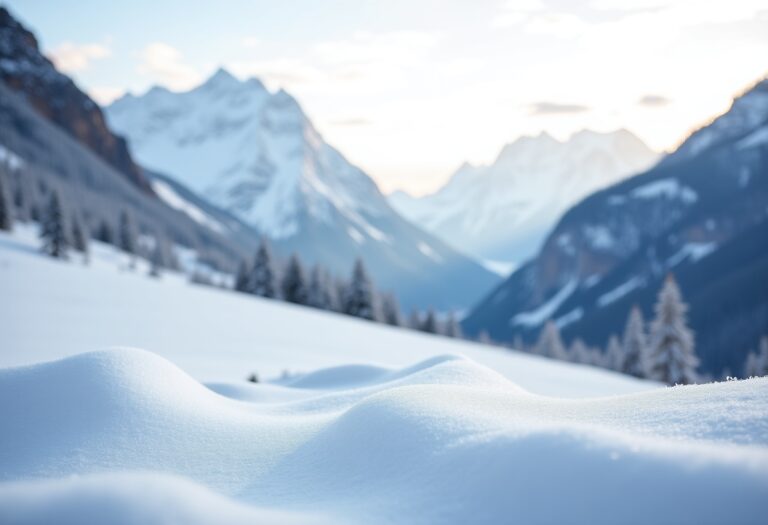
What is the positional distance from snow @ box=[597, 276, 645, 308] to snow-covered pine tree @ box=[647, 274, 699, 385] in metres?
125

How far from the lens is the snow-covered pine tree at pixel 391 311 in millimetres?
37875

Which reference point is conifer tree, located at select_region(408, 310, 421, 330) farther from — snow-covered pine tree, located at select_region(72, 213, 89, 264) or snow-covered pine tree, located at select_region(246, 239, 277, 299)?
snow-covered pine tree, located at select_region(72, 213, 89, 264)

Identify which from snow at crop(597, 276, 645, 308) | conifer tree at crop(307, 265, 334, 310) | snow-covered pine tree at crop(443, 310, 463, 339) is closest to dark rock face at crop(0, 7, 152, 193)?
conifer tree at crop(307, 265, 334, 310)

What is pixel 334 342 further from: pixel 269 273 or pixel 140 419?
pixel 269 273

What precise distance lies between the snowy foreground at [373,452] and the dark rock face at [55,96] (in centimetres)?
14987

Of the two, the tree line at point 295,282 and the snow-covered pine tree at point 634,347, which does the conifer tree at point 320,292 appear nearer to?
the tree line at point 295,282

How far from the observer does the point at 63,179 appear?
96.9 m

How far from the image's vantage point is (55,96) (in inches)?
5143

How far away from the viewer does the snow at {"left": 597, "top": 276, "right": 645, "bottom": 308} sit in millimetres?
140750

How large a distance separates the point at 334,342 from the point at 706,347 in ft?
324

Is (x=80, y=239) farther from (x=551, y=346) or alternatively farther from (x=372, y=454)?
(x=372, y=454)

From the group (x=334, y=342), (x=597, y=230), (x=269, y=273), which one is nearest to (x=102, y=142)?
(x=269, y=273)

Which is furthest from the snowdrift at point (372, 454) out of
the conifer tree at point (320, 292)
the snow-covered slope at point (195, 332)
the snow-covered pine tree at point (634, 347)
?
the conifer tree at point (320, 292)

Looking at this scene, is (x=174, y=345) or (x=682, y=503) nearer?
(x=682, y=503)
